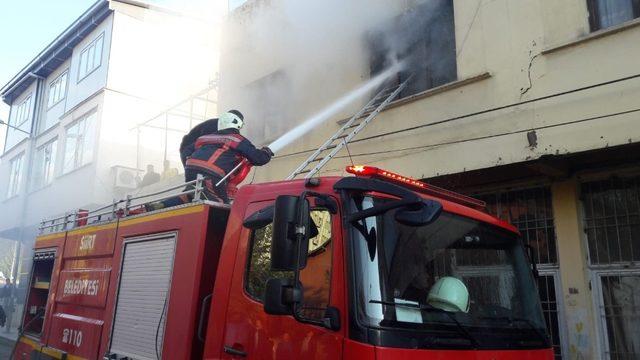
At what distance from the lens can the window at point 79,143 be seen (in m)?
15.6

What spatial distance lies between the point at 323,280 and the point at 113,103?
47.1ft

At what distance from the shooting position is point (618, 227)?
5.39 m

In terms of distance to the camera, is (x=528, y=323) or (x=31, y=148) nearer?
(x=528, y=323)

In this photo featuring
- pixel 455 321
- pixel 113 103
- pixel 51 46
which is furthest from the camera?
pixel 51 46

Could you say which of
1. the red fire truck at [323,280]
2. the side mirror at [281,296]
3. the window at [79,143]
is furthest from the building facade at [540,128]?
the window at [79,143]

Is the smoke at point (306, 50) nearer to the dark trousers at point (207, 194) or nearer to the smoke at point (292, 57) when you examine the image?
the smoke at point (292, 57)

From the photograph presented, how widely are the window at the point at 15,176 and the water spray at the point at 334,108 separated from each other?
1660 cm

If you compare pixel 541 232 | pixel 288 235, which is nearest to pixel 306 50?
pixel 541 232

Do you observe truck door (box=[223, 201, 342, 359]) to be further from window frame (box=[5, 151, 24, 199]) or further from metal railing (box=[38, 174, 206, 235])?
window frame (box=[5, 151, 24, 199])

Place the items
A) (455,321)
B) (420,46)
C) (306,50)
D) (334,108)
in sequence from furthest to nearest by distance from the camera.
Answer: (306,50) → (334,108) → (420,46) → (455,321)

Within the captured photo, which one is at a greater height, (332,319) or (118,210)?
(118,210)

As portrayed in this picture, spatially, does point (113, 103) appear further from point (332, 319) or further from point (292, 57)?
point (332, 319)

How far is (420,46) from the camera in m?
7.39

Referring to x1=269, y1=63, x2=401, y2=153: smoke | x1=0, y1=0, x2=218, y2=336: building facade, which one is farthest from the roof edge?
x1=269, y1=63, x2=401, y2=153: smoke
